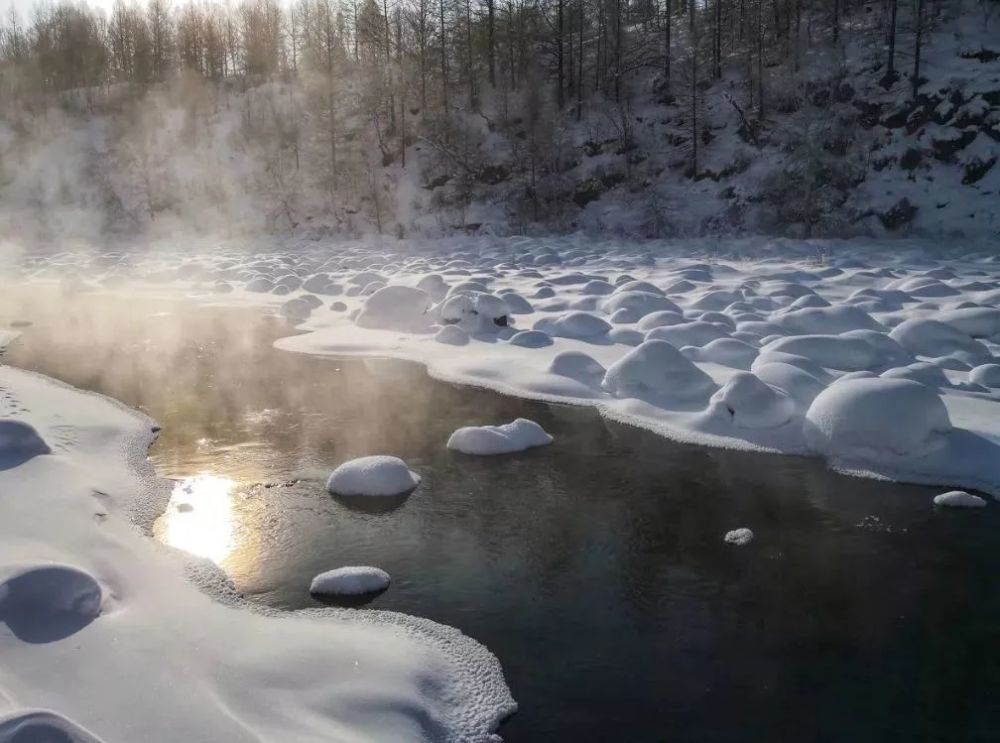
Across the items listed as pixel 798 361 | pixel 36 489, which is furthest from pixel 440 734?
pixel 798 361

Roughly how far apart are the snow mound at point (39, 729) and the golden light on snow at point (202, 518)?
74.8 inches

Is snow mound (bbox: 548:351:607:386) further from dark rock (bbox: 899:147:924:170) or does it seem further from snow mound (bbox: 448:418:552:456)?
dark rock (bbox: 899:147:924:170)

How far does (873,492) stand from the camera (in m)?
4.99

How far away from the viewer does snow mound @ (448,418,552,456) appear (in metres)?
5.76

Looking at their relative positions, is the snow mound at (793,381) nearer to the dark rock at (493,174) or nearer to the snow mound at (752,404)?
the snow mound at (752,404)

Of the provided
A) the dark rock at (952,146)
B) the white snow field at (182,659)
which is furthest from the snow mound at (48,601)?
the dark rock at (952,146)

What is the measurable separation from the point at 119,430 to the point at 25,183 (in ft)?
118

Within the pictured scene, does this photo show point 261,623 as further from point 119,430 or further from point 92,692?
point 119,430

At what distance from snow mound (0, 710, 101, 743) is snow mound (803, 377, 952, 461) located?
4.95 m

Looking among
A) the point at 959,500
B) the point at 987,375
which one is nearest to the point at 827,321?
the point at 987,375

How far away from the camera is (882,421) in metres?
5.38

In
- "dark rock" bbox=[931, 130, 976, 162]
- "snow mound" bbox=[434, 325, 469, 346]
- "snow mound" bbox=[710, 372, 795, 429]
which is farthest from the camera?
"dark rock" bbox=[931, 130, 976, 162]

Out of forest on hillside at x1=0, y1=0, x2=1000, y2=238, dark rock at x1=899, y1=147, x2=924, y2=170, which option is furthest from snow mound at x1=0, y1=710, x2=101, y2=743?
dark rock at x1=899, y1=147, x2=924, y2=170

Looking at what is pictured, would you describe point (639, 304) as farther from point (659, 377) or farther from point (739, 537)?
point (739, 537)
